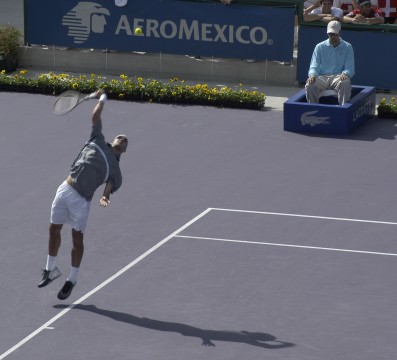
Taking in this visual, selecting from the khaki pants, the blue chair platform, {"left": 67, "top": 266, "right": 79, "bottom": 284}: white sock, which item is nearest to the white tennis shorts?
{"left": 67, "top": 266, "right": 79, "bottom": 284}: white sock

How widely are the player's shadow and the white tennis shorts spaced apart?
3.35 feet

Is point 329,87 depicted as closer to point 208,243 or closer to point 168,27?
point 168,27

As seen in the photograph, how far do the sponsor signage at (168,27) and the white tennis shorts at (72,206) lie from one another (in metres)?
12.1

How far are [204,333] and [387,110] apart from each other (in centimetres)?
1096

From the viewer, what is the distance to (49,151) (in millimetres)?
20719

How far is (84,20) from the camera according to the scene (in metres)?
26.6

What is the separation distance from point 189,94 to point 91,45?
363 cm

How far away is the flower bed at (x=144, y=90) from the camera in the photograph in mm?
24016

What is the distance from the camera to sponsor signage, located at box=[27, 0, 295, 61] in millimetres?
25688

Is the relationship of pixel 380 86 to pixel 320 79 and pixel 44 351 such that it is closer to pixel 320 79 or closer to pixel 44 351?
pixel 320 79

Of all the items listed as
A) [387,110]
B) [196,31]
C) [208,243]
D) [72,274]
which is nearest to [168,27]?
[196,31]

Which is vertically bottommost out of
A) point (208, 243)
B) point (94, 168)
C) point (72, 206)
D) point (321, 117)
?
point (208, 243)

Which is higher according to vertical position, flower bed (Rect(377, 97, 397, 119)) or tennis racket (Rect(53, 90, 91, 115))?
tennis racket (Rect(53, 90, 91, 115))

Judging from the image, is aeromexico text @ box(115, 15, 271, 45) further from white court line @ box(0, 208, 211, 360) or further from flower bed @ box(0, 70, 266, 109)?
white court line @ box(0, 208, 211, 360)
